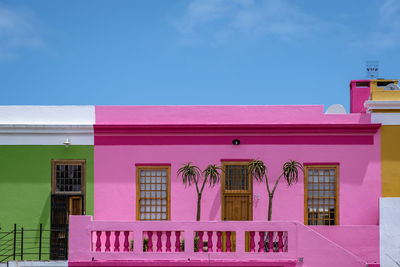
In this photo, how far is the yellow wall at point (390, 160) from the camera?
13.6 metres

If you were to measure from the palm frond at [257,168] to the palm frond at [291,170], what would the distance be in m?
0.59

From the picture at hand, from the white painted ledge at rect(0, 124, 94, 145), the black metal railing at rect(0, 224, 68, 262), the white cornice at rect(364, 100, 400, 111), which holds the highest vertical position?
the white cornice at rect(364, 100, 400, 111)

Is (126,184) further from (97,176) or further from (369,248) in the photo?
(369,248)

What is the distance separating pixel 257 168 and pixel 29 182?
21.2 feet

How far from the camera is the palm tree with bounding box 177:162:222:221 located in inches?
517

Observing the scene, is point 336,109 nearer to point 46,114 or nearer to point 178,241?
point 178,241

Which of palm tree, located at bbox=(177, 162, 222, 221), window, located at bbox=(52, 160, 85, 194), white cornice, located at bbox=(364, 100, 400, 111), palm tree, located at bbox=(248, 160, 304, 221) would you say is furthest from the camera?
window, located at bbox=(52, 160, 85, 194)

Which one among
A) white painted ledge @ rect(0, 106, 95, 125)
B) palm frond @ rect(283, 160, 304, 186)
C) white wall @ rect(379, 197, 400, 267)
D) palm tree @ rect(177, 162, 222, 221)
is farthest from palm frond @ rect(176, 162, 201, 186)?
white wall @ rect(379, 197, 400, 267)

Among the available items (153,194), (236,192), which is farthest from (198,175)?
(153,194)

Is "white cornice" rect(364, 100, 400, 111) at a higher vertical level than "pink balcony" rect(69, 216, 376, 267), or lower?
higher

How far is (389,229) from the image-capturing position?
12.2 m

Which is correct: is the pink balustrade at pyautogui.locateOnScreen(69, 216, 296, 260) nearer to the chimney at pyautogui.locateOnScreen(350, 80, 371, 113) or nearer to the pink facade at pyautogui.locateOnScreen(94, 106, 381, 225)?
the pink facade at pyautogui.locateOnScreen(94, 106, 381, 225)

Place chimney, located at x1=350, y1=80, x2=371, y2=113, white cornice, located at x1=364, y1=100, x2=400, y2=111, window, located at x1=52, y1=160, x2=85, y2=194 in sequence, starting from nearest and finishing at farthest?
white cornice, located at x1=364, y1=100, x2=400, y2=111 < window, located at x1=52, y1=160, x2=85, y2=194 < chimney, located at x1=350, y1=80, x2=371, y2=113

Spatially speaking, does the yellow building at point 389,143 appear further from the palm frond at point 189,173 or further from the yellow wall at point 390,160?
the palm frond at point 189,173
